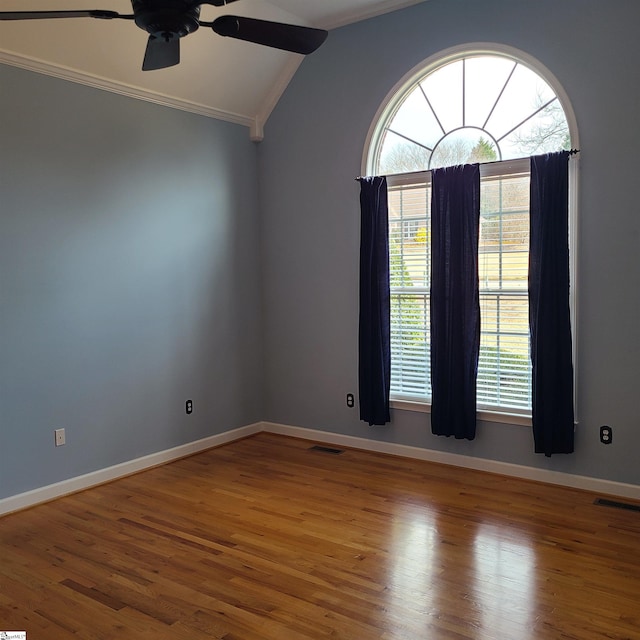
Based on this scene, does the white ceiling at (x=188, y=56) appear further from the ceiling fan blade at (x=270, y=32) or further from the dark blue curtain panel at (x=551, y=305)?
the dark blue curtain panel at (x=551, y=305)

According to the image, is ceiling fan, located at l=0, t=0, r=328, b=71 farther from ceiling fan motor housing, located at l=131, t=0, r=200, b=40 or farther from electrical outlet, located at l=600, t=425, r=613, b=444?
electrical outlet, located at l=600, t=425, r=613, b=444

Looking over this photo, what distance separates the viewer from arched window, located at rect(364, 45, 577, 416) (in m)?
3.96

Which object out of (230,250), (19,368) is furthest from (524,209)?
(19,368)

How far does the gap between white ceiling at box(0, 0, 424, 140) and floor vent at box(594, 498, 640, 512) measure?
11.4ft

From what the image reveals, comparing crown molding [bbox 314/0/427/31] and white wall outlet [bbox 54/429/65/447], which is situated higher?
crown molding [bbox 314/0/427/31]

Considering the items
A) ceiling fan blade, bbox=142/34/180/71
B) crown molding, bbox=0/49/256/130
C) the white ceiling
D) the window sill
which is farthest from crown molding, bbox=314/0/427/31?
the window sill

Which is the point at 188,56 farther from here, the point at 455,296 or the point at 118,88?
the point at 455,296

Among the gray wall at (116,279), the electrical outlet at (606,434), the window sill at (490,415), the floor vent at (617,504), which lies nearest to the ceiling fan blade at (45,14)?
the gray wall at (116,279)

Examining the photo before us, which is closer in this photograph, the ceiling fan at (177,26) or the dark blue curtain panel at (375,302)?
the ceiling fan at (177,26)

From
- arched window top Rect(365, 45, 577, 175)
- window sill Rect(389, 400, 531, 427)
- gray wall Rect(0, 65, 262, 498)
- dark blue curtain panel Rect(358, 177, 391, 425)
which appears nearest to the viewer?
gray wall Rect(0, 65, 262, 498)

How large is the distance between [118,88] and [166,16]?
88.2 inches

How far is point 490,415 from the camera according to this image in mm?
4188

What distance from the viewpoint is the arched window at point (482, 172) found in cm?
396

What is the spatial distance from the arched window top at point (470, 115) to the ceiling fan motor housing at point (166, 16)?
95.8 inches
